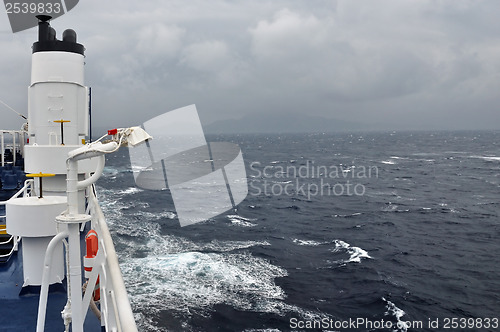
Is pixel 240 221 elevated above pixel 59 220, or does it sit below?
below

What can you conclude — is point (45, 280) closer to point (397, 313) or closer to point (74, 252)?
point (74, 252)

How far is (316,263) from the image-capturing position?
25.4 metres

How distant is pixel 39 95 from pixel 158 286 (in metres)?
13.7

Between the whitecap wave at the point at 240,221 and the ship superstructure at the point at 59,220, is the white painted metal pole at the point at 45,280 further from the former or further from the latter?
the whitecap wave at the point at 240,221

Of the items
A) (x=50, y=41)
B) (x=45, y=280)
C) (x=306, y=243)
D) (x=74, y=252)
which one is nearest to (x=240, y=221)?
(x=306, y=243)

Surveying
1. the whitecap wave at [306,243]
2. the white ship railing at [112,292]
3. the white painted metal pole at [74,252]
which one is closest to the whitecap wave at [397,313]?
the whitecap wave at [306,243]

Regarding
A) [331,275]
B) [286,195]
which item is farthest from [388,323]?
[286,195]

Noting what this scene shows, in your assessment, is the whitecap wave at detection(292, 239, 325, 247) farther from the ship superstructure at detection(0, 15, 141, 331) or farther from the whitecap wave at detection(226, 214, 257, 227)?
the ship superstructure at detection(0, 15, 141, 331)

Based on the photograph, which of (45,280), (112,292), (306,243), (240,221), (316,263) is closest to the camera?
(112,292)

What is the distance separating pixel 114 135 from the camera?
15.8 ft

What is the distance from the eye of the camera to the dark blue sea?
1845 centimetres

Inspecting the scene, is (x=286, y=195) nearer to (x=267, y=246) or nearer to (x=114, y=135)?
(x=267, y=246)

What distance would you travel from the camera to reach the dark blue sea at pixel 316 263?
18.5m

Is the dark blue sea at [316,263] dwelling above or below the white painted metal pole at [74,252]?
below
